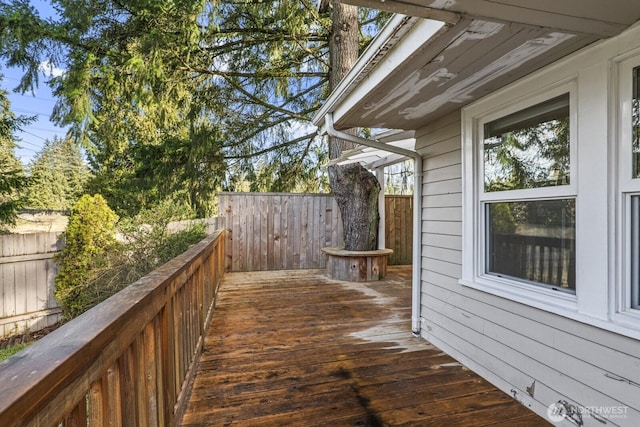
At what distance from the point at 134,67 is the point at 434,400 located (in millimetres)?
5413

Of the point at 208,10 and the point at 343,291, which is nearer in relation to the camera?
the point at 343,291

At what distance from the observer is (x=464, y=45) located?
1.61 m

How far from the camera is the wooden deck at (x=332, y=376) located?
1.93 meters

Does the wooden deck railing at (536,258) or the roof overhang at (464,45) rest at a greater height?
the roof overhang at (464,45)

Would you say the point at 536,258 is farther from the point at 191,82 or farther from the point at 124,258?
the point at 191,82

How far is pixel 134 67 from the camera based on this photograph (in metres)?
4.80

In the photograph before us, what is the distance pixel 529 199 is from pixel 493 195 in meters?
0.30

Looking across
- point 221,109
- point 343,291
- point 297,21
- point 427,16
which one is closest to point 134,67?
point 221,109

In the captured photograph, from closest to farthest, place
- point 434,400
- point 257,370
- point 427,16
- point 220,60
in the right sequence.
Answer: point 427,16 → point 434,400 → point 257,370 → point 220,60

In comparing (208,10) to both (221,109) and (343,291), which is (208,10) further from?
(343,291)

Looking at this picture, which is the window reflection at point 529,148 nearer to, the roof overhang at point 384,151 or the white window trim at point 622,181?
the white window trim at point 622,181

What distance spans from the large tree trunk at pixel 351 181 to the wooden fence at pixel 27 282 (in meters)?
4.32

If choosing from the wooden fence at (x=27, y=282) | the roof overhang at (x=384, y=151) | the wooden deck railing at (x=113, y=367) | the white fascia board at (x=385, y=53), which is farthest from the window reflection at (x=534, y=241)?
the wooden fence at (x=27, y=282)

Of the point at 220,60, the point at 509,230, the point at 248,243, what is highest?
the point at 220,60
